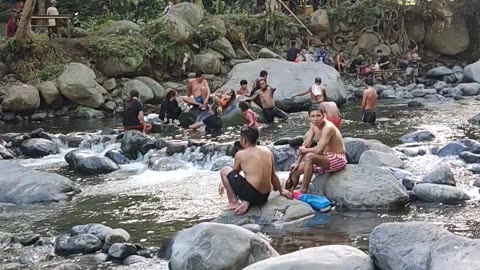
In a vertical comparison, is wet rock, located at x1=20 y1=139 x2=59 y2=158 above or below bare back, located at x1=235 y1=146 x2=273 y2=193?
below

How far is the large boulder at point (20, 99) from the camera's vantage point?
795 inches

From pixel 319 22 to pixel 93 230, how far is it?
22348 mm

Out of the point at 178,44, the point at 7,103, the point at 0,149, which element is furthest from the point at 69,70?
the point at 0,149

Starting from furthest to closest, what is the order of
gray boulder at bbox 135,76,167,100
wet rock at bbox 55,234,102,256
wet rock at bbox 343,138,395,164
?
gray boulder at bbox 135,76,167,100 → wet rock at bbox 343,138,395,164 → wet rock at bbox 55,234,102,256

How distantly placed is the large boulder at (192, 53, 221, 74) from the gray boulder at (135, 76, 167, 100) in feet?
7.56

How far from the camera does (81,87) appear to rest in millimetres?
20703

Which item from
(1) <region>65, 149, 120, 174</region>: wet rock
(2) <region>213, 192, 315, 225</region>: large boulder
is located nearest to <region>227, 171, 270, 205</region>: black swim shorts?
(2) <region>213, 192, 315, 225</region>: large boulder

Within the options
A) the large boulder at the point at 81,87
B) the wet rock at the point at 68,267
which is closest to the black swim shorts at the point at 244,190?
the wet rock at the point at 68,267

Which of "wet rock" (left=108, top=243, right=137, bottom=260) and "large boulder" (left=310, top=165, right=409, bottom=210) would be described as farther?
"large boulder" (left=310, top=165, right=409, bottom=210)

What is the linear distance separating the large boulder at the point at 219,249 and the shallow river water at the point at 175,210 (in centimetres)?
68

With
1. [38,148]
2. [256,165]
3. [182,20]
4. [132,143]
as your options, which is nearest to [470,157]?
[256,165]

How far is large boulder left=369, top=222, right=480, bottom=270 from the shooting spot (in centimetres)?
573

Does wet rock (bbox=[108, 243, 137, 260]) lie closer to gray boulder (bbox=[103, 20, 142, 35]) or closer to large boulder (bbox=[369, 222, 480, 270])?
large boulder (bbox=[369, 222, 480, 270])

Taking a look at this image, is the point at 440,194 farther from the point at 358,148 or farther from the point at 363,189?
the point at 358,148
